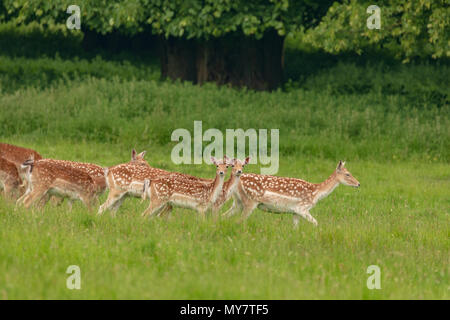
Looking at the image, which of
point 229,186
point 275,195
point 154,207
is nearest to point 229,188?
point 229,186

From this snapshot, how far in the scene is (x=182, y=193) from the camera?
42.1 ft

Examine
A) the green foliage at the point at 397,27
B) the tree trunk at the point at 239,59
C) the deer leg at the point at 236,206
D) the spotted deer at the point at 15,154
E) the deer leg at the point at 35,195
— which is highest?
the green foliage at the point at 397,27

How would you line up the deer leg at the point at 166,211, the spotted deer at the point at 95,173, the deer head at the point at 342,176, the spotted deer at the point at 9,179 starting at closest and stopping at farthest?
the deer leg at the point at 166,211 → the spotted deer at the point at 9,179 → the spotted deer at the point at 95,173 → the deer head at the point at 342,176

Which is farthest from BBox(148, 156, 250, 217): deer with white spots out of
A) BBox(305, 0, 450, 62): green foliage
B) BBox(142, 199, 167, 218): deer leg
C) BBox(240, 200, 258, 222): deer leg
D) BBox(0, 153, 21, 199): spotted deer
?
BBox(305, 0, 450, 62): green foliage

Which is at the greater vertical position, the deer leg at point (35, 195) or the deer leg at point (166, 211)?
the deer leg at point (35, 195)

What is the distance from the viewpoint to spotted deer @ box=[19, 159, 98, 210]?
42.4 feet

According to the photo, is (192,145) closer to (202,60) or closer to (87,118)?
(87,118)

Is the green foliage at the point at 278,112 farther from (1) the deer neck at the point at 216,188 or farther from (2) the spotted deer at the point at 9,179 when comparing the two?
(1) the deer neck at the point at 216,188

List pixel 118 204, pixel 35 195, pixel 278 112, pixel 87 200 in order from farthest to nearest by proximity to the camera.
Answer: pixel 278 112 < pixel 118 204 < pixel 87 200 < pixel 35 195

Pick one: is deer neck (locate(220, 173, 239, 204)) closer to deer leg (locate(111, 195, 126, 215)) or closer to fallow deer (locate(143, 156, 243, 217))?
fallow deer (locate(143, 156, 243, 217))

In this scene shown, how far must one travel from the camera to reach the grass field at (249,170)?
28.6 ft

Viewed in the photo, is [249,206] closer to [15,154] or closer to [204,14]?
[15,154]

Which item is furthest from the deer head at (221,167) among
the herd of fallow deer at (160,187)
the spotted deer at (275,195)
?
the spotted deer at (275,195)

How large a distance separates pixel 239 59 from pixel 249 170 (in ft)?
27.8
